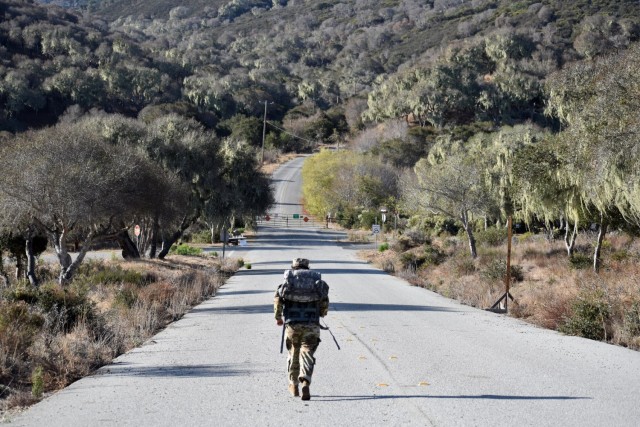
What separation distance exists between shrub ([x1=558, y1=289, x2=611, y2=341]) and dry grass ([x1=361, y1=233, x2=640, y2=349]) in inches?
0.9

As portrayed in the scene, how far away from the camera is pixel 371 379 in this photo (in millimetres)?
8602

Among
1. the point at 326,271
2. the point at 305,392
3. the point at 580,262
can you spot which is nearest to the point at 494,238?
the point at 326,271

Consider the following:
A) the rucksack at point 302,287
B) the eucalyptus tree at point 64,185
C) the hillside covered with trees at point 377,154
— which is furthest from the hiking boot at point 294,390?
the eucalyptus tree at point 64,185

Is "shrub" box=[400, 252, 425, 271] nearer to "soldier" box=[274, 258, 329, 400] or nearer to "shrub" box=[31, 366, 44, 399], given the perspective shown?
"soldier" box=[274, 258, 329, 400]

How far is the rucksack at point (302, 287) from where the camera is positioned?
26.1 ft

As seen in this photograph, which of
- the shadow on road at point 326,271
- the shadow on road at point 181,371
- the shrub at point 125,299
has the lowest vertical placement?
the shadow on road at point 326,271

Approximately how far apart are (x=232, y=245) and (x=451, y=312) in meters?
38.6

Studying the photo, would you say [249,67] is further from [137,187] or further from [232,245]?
[137,187]

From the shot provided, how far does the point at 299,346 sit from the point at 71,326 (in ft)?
21.1

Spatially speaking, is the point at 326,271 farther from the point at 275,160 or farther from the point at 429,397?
the point at 275,160

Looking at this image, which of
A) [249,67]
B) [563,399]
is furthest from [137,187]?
[249,67]

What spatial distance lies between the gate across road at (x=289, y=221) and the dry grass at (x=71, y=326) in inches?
2122

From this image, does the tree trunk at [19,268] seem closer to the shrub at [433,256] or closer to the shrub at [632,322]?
the shrub at [433,256]

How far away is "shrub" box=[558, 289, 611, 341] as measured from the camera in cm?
1293
